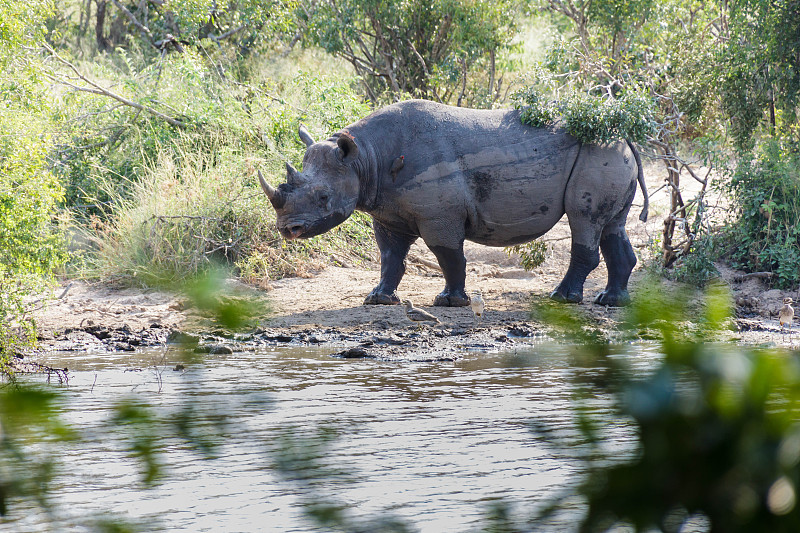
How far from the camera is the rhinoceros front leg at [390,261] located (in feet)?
31.9

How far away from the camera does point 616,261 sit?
991 centimetres

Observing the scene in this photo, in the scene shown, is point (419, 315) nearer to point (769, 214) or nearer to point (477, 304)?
point (477, 304)

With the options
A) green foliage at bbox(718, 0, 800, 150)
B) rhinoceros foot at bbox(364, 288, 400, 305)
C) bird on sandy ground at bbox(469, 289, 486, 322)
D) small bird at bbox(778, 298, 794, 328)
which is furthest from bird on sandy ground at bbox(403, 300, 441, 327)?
green foliage at bbox(718, 0, 800, 150)

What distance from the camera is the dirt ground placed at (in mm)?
8969

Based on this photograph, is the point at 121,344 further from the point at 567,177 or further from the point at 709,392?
the point at 709,392

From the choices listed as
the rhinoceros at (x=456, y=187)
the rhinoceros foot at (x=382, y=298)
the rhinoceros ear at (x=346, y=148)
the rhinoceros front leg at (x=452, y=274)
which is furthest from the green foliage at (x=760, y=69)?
the rhinoceros ear at (x=346, y=148)

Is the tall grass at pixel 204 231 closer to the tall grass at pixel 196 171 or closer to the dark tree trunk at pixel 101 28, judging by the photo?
the tall grass at pixel 196 171

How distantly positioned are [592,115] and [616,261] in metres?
1.50

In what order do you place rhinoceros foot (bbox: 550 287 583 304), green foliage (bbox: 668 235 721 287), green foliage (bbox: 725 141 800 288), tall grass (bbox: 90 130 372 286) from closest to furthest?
rhinoceros foot (bbox: 550 287 583 304) → green foliage (bbox: 725 141 800 288) → green foliage (bbox: 668 235 721 287) → tall grass (bbox: 90 130 372 286)

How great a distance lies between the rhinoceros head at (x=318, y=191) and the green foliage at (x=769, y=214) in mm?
4510

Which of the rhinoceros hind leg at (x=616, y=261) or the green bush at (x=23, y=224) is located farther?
the rhinoceros hind leg at (x=616, y=261)

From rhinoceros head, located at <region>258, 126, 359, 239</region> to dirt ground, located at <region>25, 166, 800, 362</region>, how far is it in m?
0.92

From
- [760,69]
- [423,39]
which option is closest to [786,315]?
[760,69]

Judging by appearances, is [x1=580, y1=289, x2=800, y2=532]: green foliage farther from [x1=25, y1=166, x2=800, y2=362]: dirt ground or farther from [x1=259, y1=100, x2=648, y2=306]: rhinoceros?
[x1=259, y1=100, x2=648, y2=306]: rhinoceros
